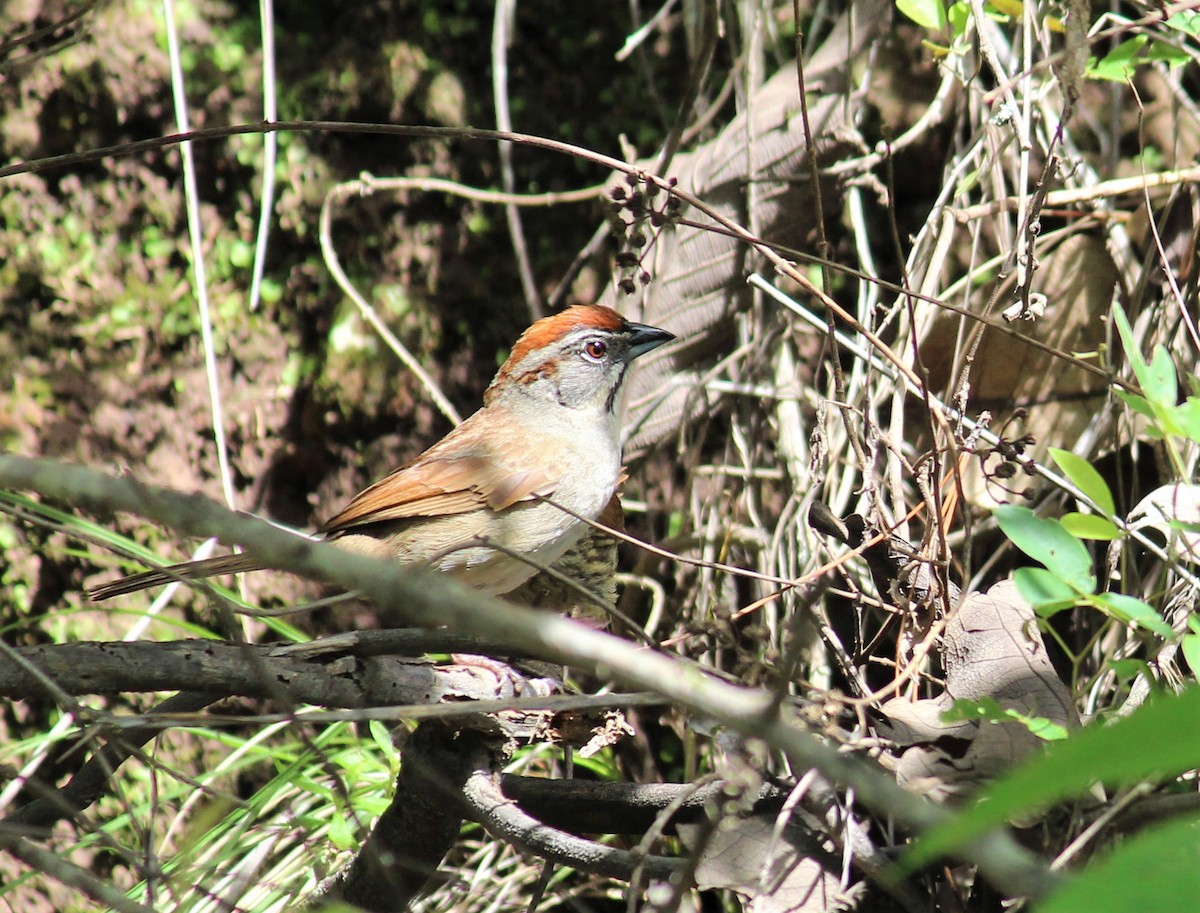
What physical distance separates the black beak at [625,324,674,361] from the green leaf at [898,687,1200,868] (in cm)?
314

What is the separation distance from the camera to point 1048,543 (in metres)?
1.84

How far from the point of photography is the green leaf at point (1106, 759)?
2.27ft

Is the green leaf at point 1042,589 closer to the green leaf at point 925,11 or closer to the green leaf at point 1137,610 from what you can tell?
the green leaf at point 1137,610

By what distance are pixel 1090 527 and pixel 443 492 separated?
7.60ft

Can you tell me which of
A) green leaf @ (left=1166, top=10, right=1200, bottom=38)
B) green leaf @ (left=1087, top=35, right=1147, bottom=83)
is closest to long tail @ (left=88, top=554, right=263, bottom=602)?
green leaf @ (left=1087, top=35, right=1147, bottom=83)

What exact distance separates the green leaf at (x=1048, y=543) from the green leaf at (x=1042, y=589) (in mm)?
15

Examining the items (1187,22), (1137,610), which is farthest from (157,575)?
(1187,22)

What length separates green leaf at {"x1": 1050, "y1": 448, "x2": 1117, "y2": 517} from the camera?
180 cm

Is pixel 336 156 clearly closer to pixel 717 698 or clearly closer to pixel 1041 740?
pixel 1041 740

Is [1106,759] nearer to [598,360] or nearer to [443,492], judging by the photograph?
[443,492]

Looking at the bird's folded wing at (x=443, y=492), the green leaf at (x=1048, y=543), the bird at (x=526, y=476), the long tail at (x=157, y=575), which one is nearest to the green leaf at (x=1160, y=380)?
the green leaf at (x=1048, y=543)

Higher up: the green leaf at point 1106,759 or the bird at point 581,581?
the green leaf at point 1106,759

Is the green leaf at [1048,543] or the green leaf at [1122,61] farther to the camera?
the green leaf at [1122,61]

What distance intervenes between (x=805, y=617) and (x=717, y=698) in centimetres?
17
